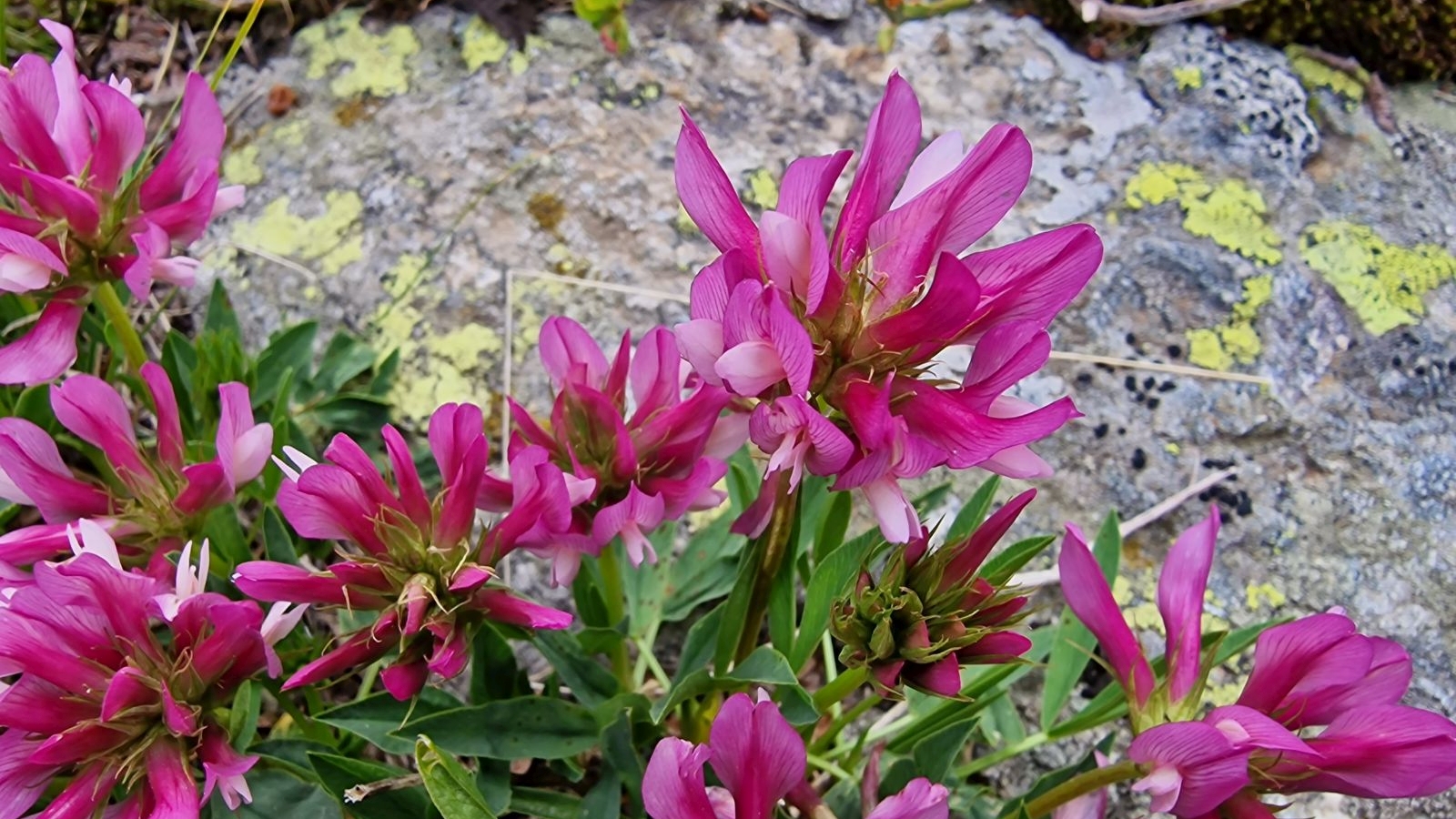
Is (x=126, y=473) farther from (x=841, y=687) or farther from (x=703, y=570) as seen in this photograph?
(x=841, y=687)

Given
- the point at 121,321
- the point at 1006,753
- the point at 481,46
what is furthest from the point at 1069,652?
the point at 481,46

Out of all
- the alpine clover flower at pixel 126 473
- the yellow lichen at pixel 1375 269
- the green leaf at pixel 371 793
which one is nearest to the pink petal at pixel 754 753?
the green leaf at pixel 371 793

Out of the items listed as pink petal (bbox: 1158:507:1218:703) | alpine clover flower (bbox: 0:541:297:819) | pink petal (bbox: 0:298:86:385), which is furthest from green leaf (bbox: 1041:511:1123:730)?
pink petal (bbox: 0:298:86:385)

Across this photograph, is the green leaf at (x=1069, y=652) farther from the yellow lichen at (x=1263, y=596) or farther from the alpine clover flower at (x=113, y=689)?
the alpine clover flower at (x=113, y=689)

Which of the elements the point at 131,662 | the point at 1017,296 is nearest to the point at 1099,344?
the point at 1017,296

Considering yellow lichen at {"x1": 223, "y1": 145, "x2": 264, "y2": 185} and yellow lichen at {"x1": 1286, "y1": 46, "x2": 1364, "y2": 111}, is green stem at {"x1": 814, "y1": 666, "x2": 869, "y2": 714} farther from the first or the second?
yellow lichen at {"x1": 1286, "y1": 46, "x2": 1364, "y2": 111}

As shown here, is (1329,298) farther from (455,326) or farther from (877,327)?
(455,326)
